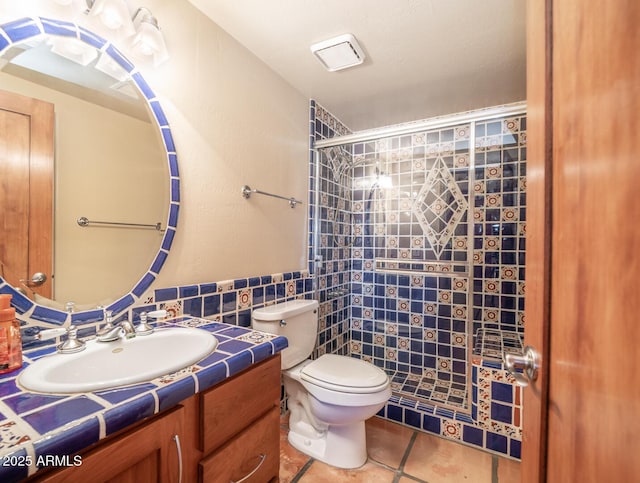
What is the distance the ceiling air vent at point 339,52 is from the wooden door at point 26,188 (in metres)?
1.27

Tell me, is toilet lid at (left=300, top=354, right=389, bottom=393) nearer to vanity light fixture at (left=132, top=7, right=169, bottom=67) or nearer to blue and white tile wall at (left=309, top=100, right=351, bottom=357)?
blue and white tile wall at (left=309, top=100, right=351, bottom=357)

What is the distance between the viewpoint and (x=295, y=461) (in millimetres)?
1582

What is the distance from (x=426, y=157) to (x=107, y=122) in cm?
221

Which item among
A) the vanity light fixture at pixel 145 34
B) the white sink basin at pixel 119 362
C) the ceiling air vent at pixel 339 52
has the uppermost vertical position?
the ceiling air vent at pixel 339 52

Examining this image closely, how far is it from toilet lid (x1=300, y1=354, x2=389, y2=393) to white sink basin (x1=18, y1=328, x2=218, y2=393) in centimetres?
73

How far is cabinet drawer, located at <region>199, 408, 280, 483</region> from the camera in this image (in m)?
0.80

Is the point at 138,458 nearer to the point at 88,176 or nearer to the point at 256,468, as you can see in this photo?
the point at 256,468

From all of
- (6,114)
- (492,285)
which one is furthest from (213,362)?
(492,285)

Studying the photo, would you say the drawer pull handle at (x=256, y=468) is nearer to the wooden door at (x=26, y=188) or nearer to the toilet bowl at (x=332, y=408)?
the toilet bowl at (x=332, y=408)

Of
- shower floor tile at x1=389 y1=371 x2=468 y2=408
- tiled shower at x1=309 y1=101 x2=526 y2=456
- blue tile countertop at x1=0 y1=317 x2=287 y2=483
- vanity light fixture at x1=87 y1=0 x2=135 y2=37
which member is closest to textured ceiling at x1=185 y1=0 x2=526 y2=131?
tiled shower at x1=309 y1=101 x2=526 y2=456

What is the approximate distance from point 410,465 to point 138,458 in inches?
58.1

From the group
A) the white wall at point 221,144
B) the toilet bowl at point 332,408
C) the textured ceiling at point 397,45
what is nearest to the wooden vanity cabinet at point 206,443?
the toilet bowl at point 332,408

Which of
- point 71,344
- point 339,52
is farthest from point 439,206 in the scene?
point 71,344

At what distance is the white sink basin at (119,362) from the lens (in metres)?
0.66
